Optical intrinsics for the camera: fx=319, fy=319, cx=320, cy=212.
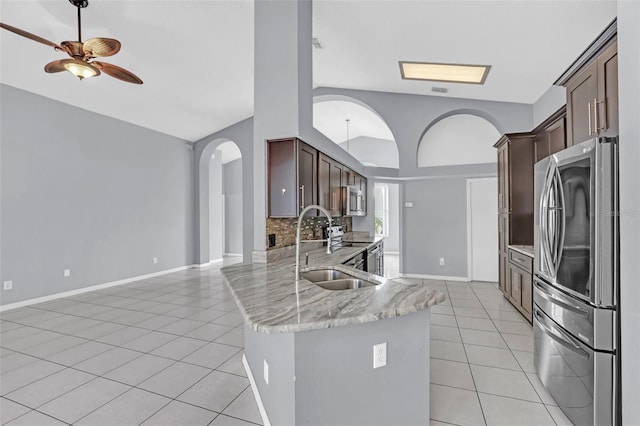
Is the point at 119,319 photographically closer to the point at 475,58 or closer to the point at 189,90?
the point at 189,90

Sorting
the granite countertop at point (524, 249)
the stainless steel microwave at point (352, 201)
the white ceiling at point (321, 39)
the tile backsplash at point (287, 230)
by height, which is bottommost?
the granite countertop at point (524, 249)

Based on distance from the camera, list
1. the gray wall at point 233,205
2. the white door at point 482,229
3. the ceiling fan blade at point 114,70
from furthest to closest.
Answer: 1. the gray wall at point 233,205
2. the white door at point 482,229
3. the ceiling fan blade at point 114,70

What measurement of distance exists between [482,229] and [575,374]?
448 centimetres

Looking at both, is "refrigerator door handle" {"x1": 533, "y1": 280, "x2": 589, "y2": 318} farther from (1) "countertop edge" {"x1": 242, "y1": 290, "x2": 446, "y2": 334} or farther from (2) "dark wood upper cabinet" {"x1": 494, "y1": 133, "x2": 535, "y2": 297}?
(2) "dark wood upper cabinet" {"x1": 494, "y1": 133, "x2": 535, "y2": 297}

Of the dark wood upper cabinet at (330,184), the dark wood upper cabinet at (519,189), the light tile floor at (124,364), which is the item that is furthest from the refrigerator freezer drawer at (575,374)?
the dark wood upper cabinet at (330,184)

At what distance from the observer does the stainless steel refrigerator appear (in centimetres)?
173

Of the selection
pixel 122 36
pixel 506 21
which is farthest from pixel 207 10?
pixel 506 21

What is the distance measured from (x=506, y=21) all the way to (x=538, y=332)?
302 cm

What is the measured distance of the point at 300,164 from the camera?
11.0 feet

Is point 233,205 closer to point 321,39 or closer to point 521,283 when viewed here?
point 321,39

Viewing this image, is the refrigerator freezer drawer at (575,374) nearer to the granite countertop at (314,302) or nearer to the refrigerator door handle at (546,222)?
the refrigerator door handle at (546,222)

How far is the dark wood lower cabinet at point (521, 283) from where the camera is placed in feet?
12.1

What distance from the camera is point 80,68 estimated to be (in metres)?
2.93

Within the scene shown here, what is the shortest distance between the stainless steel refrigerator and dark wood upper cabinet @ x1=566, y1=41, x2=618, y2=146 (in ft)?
1.44
